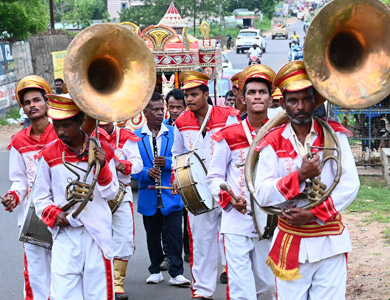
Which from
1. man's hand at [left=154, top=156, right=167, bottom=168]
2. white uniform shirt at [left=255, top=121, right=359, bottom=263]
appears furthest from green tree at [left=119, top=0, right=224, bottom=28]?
white uniform shirt at [left=255, top=121, right=359, bottom=263]

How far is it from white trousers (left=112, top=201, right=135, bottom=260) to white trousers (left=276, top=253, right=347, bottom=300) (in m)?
2.96

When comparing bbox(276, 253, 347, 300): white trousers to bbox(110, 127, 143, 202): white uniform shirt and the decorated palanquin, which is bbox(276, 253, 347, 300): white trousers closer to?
bbox(110, 127, 143, 202): white uniform shirt

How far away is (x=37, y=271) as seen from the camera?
6.32 metres

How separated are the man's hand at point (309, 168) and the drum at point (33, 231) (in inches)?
93.9

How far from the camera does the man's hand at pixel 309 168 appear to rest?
4441 millimetres

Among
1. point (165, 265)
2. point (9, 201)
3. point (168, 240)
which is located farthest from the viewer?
point (165, 265)

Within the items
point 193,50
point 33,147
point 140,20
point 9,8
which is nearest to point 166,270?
point 33,147

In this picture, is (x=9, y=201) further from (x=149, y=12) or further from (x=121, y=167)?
(x=149, y=12)

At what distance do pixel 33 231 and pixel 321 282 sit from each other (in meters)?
2.44

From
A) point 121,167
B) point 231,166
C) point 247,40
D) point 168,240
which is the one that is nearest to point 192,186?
point 121,167

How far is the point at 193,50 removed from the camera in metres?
15.7

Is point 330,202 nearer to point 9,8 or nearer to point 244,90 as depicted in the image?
point 244,90

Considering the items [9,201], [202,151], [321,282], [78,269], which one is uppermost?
[202,151]

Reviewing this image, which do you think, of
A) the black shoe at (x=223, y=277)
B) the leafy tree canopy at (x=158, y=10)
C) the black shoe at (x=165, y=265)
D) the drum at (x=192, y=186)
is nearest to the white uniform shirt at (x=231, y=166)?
the drum at (x=192, y=186)
